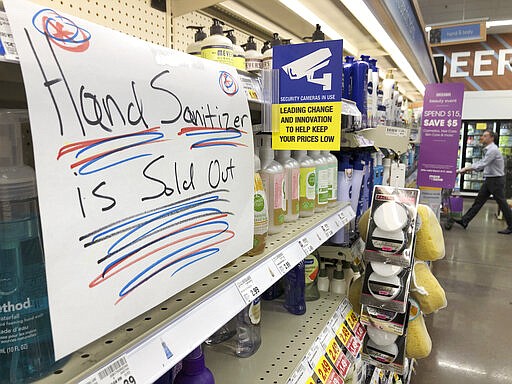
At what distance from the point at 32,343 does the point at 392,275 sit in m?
1.40

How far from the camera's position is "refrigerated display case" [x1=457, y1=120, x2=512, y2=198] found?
9.67 metres

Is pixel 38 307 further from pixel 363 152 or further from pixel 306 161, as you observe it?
pixel 363 152

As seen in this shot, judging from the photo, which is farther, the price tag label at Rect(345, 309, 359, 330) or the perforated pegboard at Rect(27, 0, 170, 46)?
the price tag label at Rect(345, 309, 359, 330)

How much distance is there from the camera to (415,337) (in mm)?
1791

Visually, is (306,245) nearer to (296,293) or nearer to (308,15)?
(296,293)

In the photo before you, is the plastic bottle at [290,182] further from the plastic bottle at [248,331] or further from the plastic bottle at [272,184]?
the plastic bottle at [248,331]

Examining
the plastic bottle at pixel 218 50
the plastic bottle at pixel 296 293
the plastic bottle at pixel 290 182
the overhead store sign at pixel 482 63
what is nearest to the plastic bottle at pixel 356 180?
the plastic bottle at pixel 296 293

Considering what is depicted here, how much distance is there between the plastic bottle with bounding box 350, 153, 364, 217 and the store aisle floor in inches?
63.2

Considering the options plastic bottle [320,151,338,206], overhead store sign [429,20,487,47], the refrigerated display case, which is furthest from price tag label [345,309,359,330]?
the refrigerated display case

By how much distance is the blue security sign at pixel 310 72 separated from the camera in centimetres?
109

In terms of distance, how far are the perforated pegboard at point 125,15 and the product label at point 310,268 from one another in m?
1.02

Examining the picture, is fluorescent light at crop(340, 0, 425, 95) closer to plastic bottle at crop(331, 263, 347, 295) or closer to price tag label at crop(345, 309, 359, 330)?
plastic bottle at crop(331, 263, 347, 295)

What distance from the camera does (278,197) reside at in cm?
115

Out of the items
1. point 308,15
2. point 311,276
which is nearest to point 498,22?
point 308,15
